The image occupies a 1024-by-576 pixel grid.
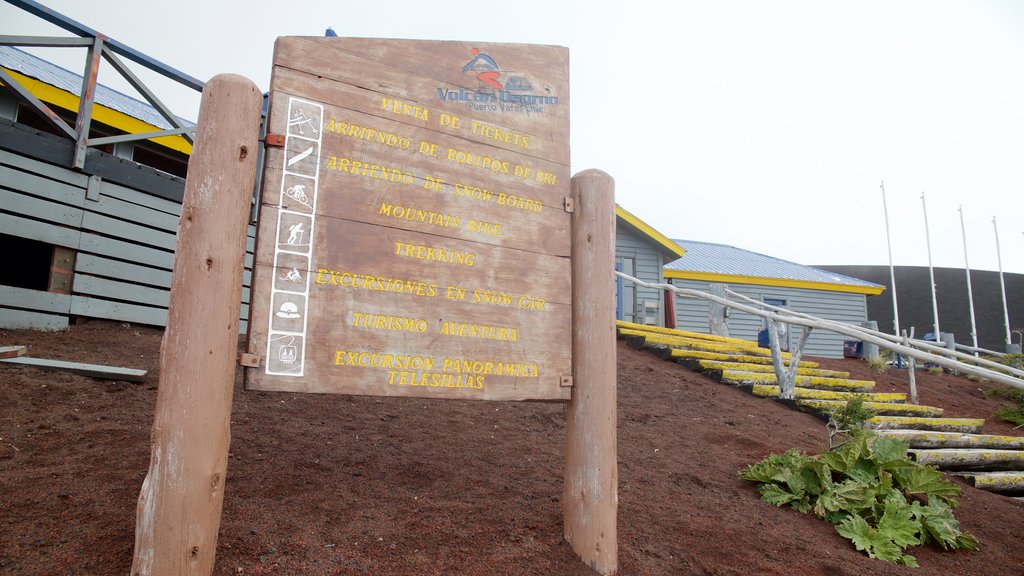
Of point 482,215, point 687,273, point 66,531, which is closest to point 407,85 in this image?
point 482,215

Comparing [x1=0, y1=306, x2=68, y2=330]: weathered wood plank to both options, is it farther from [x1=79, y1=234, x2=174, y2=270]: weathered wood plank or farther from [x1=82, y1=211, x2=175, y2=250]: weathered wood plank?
[x1=82, y1=211, x2=175, y2=250]: weathered wood plank

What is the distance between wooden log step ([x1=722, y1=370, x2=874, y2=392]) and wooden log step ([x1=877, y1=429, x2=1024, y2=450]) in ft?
5.40

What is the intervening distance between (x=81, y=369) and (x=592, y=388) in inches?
158

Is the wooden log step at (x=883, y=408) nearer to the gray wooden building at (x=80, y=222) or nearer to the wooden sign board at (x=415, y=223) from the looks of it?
the wooden sign board at (x=415, y=223)

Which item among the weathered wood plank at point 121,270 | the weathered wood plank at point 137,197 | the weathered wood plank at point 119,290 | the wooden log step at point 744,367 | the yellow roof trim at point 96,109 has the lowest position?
the wooden log step at point 744,367

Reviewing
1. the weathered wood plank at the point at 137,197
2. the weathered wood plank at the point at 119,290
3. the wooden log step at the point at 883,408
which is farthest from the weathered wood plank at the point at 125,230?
the wooden log step at the point at 883,408

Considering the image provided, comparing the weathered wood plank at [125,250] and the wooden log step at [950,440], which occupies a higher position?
the weathered wood plank at [125,250]

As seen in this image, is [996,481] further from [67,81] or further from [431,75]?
[67,81]

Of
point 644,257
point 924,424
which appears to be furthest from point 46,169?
point 644,257

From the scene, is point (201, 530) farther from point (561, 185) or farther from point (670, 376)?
point (670, 376)

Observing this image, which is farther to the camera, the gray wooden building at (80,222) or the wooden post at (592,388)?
the gray wooden building at (80,222)

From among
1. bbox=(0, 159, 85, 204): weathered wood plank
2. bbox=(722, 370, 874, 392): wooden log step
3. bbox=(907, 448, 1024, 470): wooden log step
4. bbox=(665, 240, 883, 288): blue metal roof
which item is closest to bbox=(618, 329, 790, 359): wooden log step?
bbox=(722, 370, 874, 392): wooden log step

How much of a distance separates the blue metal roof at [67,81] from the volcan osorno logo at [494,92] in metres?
7.56

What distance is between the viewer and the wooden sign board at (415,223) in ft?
7.89
